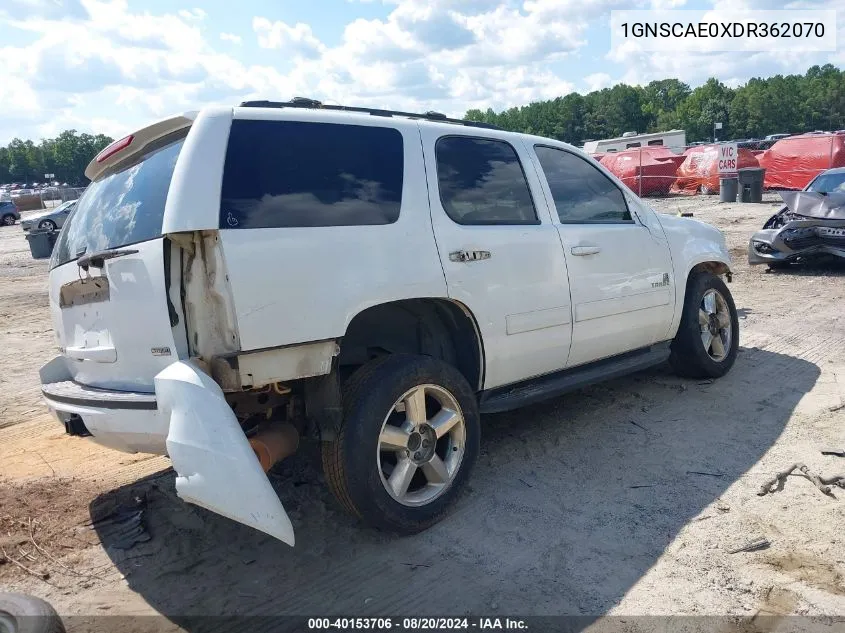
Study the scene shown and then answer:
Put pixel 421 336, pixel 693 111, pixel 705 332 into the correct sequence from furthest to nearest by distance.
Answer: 1. pixel 693 111
2. pixel 705 332
3. pixel 421 336

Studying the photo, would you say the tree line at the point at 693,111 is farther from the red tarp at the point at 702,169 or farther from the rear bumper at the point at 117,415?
the rear bumper at the point at 117,415

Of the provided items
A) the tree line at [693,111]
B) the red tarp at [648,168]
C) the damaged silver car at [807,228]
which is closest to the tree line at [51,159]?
the tree line at [693,111]

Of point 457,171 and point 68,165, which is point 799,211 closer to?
point 457,171

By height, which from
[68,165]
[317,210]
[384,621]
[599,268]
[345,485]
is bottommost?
[384,621]

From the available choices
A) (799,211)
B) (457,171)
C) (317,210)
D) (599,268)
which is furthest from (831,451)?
(799,211)

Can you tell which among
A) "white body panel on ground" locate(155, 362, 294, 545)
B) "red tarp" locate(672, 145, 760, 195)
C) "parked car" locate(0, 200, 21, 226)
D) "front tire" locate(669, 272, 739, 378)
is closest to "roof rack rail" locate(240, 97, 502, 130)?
"white body panel on ground" locate(155, 362, 294, 545)

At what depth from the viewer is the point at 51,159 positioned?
107312 mm

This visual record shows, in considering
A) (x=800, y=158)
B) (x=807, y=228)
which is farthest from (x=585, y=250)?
(x=800, y=158)

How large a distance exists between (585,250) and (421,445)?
1756mm

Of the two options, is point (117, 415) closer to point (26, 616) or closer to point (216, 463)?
point (216, 463)

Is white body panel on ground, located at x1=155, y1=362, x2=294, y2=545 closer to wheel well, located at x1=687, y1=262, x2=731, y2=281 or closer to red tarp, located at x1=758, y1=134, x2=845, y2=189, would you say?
wheel well, located at x1=687, y1=262, x2=731, y2=281

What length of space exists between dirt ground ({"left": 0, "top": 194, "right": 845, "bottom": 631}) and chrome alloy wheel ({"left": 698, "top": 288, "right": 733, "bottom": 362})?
0.38m

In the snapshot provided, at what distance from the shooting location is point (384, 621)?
114 inches

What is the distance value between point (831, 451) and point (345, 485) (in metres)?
3.03
